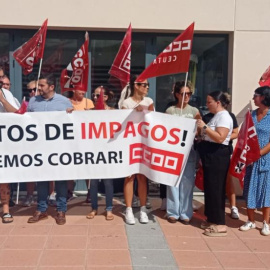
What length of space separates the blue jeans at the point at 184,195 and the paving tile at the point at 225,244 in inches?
25.3

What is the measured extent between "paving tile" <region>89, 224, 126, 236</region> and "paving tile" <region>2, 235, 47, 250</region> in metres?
0.61

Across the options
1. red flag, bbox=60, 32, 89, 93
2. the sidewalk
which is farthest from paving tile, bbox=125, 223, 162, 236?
red flag, bbox=60, 32, 89, 93

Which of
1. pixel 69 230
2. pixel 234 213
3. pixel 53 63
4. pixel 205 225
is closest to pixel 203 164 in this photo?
pixel 205 225

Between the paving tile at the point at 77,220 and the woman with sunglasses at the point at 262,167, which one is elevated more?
the woman with sunglasses at the point at 262,167

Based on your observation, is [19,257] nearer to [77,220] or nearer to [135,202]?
[77,220]

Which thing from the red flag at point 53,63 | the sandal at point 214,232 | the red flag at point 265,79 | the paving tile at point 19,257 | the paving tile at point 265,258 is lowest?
the paving tile at point 265,258

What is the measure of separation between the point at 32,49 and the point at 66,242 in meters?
2.66

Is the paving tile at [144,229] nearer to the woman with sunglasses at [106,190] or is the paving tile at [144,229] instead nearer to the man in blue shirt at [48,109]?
the woman with sunglasses at [106,190]

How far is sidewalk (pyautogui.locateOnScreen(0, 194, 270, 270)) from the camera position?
4.47m

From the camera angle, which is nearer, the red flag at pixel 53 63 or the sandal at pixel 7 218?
the sandal at pixel 7 218

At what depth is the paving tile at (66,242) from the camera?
491cm

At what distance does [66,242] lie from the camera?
5047mm

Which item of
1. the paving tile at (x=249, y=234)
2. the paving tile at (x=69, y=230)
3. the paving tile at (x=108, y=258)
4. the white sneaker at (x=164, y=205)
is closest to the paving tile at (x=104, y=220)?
the paving tile at (x=69, y=230)

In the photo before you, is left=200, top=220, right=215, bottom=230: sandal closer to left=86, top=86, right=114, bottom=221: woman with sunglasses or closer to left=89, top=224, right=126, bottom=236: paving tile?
left=89, top=224, right=126, bottom=236: paving tile
